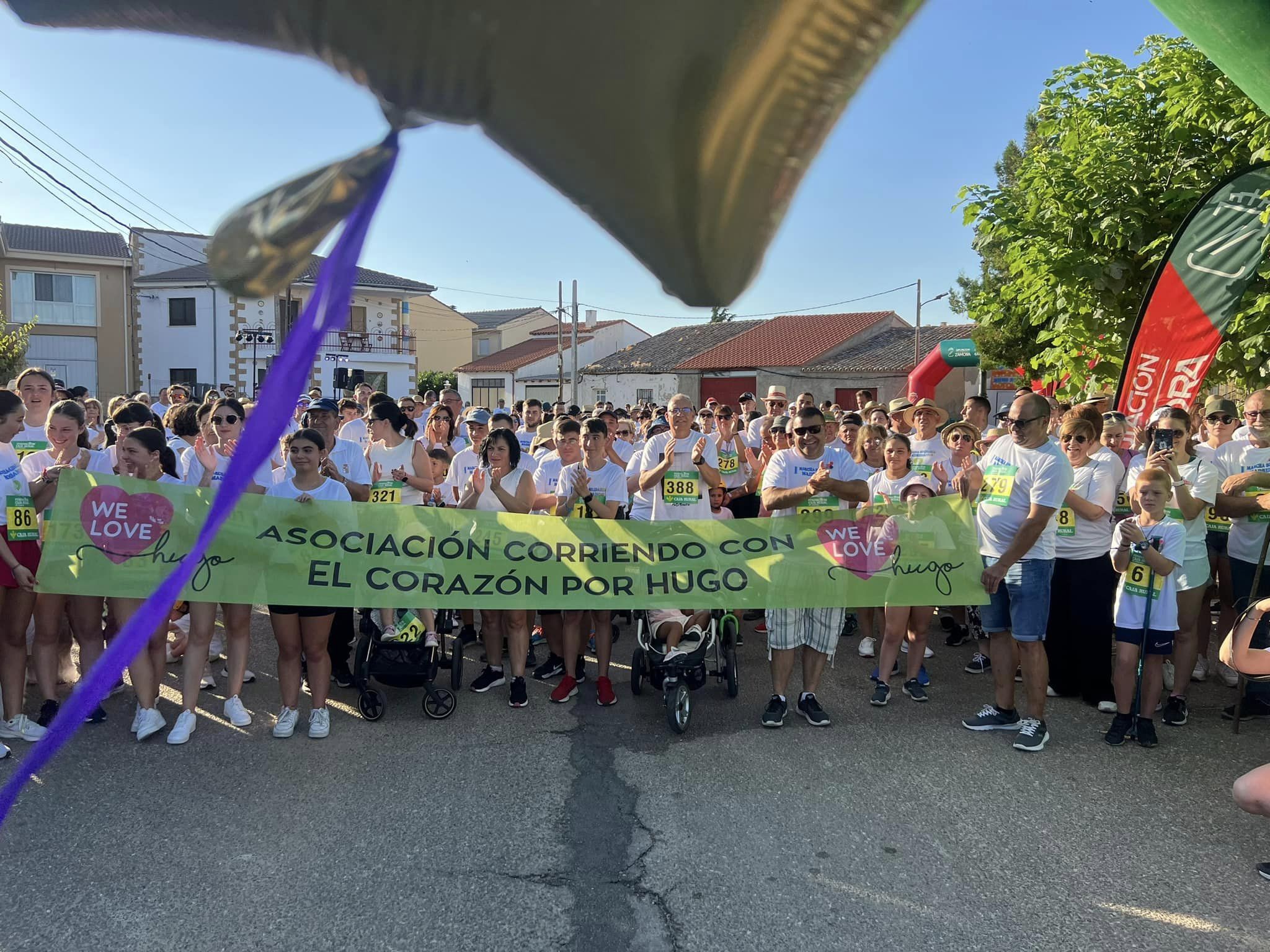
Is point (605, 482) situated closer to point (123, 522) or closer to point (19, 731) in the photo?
point (123, 522)

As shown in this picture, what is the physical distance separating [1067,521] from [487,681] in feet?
13.0

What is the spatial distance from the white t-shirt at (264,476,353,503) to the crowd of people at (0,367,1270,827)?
2 centimetres

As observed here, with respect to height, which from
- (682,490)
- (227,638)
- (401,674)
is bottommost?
(401,674)

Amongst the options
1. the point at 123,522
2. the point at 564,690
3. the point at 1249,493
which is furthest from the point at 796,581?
the point at 123,522

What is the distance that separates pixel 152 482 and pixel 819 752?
4.12 meters

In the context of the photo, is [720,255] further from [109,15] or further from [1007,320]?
[1007,320]

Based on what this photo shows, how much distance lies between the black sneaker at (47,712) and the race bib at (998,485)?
555 centimetres

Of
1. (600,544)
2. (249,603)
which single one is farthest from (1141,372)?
(249,603)

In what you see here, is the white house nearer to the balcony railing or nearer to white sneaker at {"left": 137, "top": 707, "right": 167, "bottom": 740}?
the balcony railing

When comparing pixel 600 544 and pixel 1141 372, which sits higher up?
pixel 1141 372

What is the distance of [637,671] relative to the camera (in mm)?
5609

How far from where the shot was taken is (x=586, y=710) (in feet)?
18.0

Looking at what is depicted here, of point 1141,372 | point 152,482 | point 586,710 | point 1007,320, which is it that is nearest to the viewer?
point 152,482

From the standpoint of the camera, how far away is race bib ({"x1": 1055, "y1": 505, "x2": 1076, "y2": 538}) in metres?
5.60
